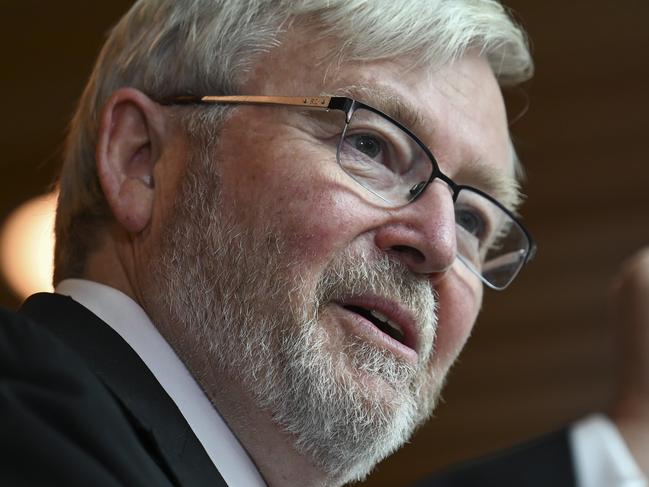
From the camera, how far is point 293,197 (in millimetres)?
1843

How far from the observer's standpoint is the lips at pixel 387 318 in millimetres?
1858

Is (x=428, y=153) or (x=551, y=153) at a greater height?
(x=428, y=153)

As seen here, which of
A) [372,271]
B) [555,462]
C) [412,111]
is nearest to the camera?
[555,462]

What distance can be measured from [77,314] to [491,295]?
4532 millimetres

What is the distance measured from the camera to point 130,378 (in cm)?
162

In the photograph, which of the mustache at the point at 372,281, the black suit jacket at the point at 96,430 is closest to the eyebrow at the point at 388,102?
the mustache at the point at 372,281

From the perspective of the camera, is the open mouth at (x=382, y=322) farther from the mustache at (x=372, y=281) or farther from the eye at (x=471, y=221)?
the eye at (x=471, y=221)

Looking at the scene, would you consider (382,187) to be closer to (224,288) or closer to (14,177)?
(224,288)

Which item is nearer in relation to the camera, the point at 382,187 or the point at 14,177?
the point at 382,187

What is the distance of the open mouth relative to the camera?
1.90m

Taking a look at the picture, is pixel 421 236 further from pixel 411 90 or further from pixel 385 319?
pixel 411 90

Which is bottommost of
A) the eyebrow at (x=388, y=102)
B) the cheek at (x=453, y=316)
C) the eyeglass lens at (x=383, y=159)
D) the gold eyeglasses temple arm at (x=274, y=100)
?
the cheek at (x=453, y=316)

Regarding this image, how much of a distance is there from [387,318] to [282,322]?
198mm

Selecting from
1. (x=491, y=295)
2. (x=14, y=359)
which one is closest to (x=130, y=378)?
(x=14, y=359)
